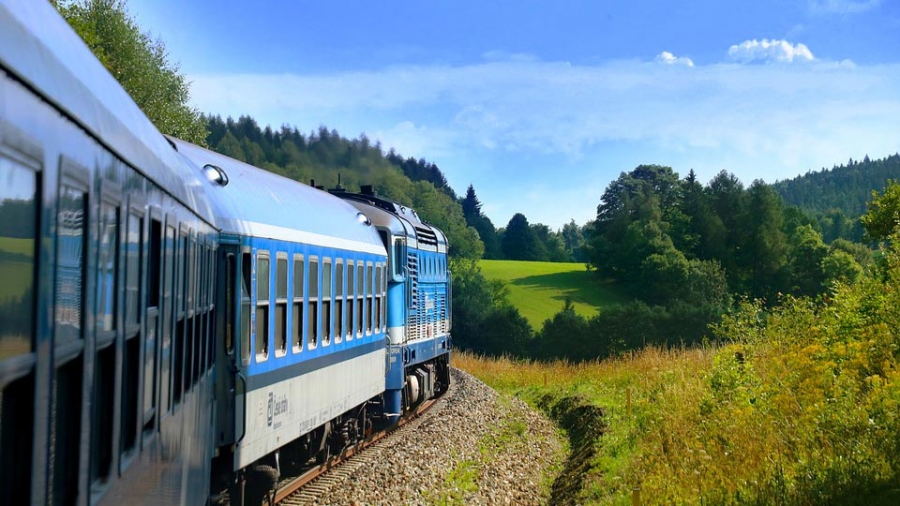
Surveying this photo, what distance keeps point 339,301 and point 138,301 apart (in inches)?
333

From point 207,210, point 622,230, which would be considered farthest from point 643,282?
point 207,210

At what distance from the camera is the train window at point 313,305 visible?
1077 cm

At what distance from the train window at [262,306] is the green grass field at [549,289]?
72.5 metres

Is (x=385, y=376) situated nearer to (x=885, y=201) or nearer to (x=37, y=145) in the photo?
(x=37, y=145)

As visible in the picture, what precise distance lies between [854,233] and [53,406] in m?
174

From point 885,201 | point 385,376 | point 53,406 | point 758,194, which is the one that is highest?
point 758,194

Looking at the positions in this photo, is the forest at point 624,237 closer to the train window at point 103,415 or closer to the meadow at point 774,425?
the meadow at point 774,425

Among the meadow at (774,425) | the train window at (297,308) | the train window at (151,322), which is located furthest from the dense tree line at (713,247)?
the train window at (151,322)

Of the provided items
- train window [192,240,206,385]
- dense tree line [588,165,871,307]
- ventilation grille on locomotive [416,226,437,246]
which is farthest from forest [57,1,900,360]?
train window [192,240,206,385]

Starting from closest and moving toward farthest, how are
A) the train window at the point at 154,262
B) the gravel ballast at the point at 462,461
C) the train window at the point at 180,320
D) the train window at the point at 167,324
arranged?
the train window at the point at 154,262 → the train window at the point at 167,324 → the train window at the point at 180,320 → the gravel ballast at the point at 462,461

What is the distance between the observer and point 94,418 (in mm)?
2945

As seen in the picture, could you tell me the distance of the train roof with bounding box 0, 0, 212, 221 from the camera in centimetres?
211

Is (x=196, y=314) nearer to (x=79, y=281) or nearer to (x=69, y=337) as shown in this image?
(x=79, y=281)

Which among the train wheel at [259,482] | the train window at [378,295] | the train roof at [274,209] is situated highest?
the train roof at [274,209]
